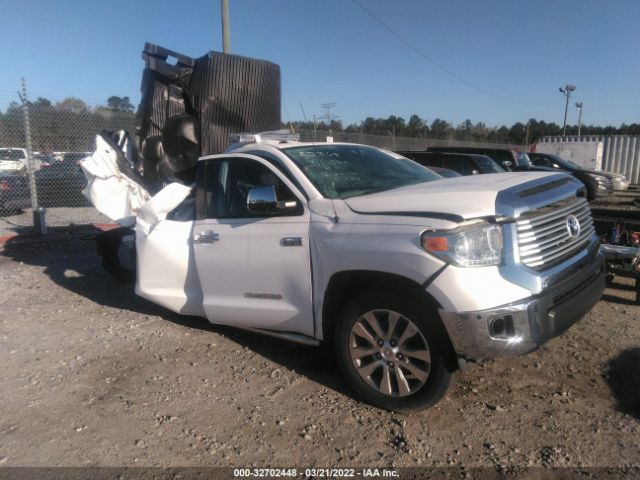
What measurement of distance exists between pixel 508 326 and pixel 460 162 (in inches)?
363

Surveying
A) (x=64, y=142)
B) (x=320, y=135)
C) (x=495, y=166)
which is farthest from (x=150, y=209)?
(x=320, y=135)

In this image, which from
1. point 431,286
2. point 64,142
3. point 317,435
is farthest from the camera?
point 64,142

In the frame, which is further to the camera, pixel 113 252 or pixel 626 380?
pixel 113 252

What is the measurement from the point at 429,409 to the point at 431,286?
949mm

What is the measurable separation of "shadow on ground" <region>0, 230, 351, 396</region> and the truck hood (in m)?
1.40

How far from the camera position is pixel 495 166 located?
11703mm

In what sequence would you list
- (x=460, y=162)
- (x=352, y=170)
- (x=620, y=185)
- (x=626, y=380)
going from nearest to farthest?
(x=626, y=380) < (x=352, y=170) < (x=460, y=162) < (x=620, y=185)

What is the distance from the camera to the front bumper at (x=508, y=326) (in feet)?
9.67

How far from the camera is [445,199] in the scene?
10.7ft

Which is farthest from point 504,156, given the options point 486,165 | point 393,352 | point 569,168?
point 393,352

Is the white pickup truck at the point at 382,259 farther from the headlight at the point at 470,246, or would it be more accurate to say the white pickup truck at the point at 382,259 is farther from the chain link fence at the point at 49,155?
the chain link fence at the point at 49,155

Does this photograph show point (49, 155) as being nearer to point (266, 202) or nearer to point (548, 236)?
point (266, 202)

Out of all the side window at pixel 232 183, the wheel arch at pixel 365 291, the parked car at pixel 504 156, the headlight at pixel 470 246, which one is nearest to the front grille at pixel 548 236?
the headlight at pixel 470 246

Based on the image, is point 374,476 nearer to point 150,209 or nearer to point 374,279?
point 374,279
